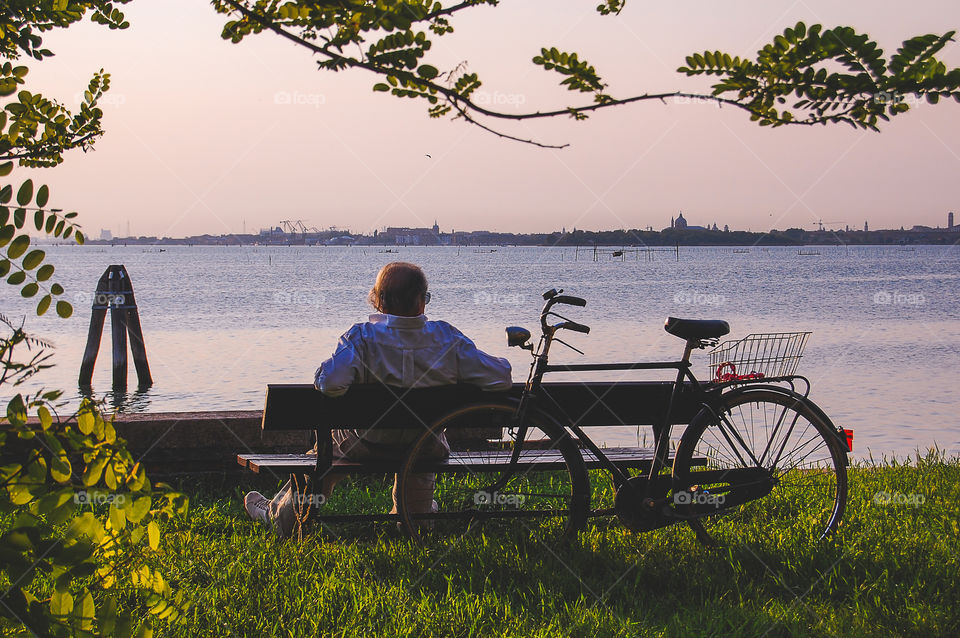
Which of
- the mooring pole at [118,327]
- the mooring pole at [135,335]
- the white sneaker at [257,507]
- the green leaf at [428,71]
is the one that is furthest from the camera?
the mooring pole at [135,335]

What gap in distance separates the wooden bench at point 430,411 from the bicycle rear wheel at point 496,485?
18mm

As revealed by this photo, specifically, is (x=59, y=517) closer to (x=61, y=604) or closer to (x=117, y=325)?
(x=61, y=604)

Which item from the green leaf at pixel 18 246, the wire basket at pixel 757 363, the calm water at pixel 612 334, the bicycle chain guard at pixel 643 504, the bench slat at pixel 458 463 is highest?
the green leaf at pixel 18 246

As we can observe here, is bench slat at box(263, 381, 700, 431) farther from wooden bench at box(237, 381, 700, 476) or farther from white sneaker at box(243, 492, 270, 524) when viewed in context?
white sneaker at box(243, 492, 270, 524)

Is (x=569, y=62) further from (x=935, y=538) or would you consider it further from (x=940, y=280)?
(x=940, y=280)

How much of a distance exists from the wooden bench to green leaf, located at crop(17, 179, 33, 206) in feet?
7.57

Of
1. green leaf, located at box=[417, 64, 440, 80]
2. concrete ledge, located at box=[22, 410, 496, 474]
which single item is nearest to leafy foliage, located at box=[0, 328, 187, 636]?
green leaf, located at box=[417, 64, 440, 80]

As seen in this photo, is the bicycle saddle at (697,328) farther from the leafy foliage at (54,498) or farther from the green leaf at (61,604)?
the green leaf at (61,604)

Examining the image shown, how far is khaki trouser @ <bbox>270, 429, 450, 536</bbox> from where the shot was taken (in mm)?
4477

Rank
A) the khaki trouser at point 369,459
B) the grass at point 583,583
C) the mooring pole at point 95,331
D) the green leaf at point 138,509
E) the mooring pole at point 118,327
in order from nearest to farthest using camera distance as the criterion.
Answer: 1. the green leaf at point 138,509
2. the grass at point 583,583
3. the khaki trouser at point 369,459
4. the mooring pole at point 118,327
5. the mooring pole at point 95,331

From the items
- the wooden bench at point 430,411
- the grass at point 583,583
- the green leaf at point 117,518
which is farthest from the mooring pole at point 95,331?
the green leaf at point 117,518

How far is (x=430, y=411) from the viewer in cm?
435

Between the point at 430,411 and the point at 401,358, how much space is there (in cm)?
29

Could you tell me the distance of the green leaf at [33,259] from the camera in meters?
1.89
